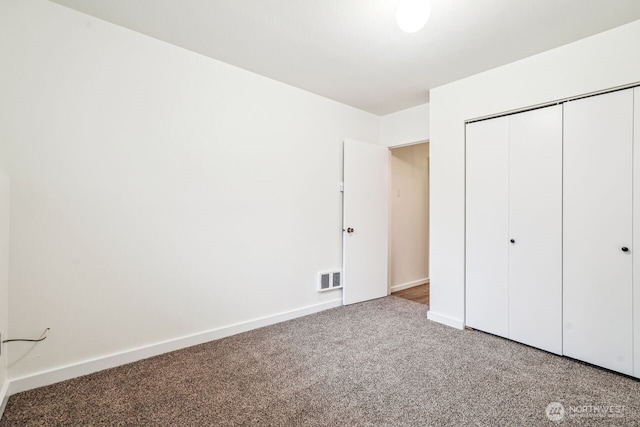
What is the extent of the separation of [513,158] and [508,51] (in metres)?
0.89

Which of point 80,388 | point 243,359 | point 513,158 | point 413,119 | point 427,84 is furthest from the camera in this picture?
point 413,119

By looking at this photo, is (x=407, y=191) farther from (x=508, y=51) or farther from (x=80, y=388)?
(x=80, y=388)

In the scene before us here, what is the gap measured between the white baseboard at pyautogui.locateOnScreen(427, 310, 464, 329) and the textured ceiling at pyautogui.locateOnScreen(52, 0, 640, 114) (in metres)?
2.45

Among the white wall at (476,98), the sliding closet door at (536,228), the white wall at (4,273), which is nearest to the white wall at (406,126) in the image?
the white wall at (476,98)

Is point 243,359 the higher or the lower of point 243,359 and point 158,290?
the lower

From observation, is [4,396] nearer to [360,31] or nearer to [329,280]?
[329,280]

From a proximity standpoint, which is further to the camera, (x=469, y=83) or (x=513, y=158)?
(x=469, y=83)

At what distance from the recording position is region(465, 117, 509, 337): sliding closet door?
273 cm

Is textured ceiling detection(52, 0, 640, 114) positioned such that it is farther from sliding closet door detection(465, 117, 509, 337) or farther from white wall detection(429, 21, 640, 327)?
sliding closet door detection(465, 117, 509, 337)

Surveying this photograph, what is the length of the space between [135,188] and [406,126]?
317 cm

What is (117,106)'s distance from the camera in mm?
2209

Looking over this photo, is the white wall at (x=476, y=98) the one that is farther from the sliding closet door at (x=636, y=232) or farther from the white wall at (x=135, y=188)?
the white wall at (x=135, y=188)

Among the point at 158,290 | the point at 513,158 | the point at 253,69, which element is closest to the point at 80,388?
the point at 158,290

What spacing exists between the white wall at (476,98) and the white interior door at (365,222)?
85cm
